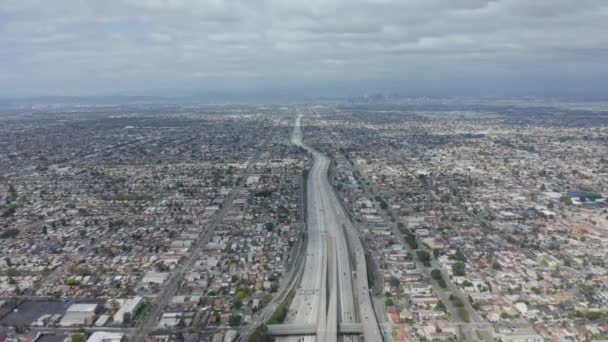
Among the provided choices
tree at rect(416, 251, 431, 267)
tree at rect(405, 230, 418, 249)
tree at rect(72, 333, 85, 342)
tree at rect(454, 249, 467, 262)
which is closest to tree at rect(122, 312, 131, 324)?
tree at rect(72, 333, 85, 342)

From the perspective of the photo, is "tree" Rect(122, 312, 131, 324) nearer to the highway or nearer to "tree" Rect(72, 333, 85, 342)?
"tree" Rect(72, 333, 85, 342)

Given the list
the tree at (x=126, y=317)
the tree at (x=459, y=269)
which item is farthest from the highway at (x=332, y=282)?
the tree at (x=126, y=317)

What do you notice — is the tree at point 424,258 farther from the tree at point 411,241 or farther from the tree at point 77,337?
the tree at point 77,337

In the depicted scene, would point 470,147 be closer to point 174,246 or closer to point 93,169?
point 174,246

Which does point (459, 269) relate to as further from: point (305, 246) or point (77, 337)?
point (77, 337)

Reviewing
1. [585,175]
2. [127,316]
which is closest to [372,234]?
[127,316]

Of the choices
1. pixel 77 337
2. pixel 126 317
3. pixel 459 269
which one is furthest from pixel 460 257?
pixel 77 337
